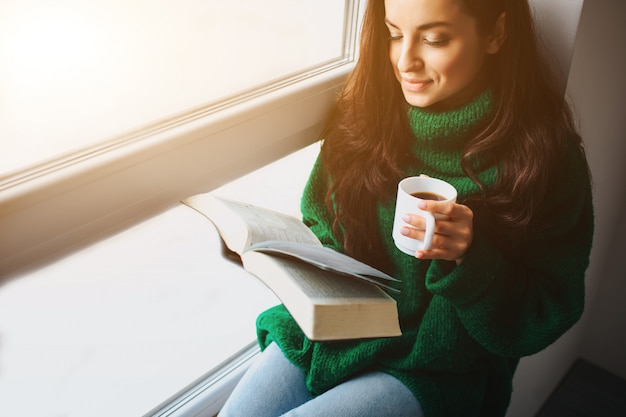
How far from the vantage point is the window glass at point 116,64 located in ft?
2.58

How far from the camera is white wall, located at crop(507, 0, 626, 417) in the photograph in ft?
3.52

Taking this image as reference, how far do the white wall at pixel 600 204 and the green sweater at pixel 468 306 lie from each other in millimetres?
251

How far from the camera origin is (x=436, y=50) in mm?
899

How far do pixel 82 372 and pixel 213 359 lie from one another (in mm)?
291

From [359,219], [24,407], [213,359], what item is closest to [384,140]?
[359,219]

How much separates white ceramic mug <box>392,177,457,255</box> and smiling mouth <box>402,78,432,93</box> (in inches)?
6.1

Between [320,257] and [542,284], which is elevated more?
[320,257]

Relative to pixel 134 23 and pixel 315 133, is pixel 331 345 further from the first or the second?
pixel 134 23

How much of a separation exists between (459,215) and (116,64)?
0.55 m

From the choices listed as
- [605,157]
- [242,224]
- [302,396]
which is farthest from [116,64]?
[605,157]

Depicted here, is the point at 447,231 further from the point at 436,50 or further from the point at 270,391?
the point at 270,391

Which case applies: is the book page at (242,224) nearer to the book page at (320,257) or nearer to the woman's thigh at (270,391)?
the book page at (320,257)

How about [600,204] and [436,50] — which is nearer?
[436,50]

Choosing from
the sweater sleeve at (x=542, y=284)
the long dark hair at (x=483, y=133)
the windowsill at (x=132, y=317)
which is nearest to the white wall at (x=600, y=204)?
the long dark hair at (x=483, y=133)
